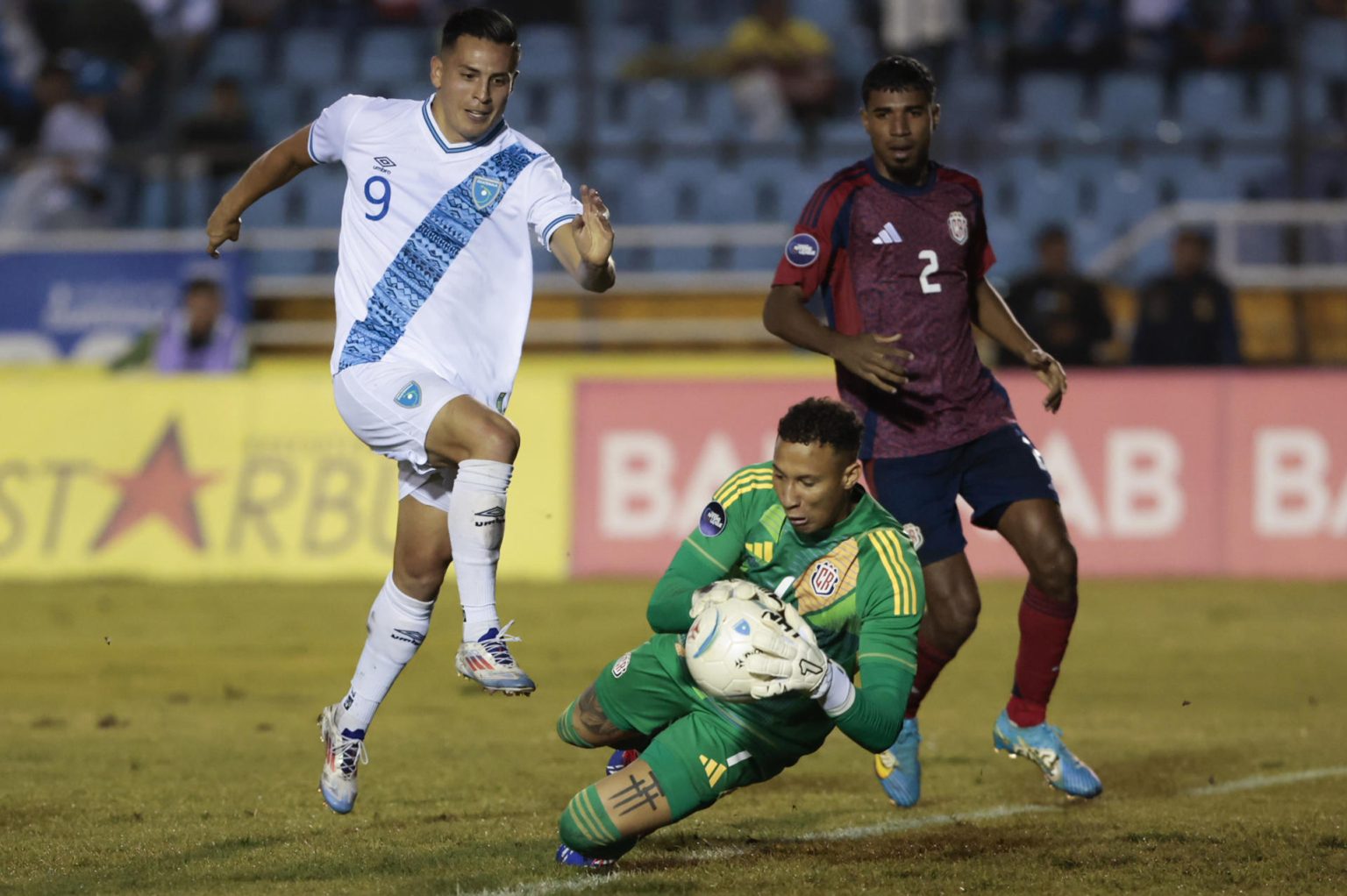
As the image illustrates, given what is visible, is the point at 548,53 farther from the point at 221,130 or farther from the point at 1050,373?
the point at 1050,373

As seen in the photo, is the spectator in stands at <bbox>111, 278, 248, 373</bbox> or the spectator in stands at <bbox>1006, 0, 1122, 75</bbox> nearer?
the spectator in stands at <bbox>111, 278, 248, 373</bbox>

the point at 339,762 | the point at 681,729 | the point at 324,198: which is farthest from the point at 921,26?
the point at 681,729

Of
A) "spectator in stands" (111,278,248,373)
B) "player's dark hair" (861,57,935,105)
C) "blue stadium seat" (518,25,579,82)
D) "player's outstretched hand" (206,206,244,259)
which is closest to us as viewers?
"player's outstretched hand" (206,206,244,259)

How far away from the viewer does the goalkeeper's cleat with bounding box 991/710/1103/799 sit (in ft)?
22.4

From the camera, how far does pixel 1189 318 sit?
13953mm

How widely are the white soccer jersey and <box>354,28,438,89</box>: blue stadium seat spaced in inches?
459

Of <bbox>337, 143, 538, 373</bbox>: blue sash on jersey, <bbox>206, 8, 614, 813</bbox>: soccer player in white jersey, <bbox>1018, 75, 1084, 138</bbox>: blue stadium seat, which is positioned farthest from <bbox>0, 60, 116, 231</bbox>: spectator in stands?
<bbox>337, 143, 538, 373</bbox>: blue sash on jersey

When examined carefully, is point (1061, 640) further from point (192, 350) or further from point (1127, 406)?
point (192, 350)

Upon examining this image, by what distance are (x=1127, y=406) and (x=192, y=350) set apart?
6909mm

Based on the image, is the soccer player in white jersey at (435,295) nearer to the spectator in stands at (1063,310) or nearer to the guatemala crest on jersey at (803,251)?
the guatemala crest on jersey at (803,251)

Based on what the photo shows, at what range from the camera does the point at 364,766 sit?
7.56 meters

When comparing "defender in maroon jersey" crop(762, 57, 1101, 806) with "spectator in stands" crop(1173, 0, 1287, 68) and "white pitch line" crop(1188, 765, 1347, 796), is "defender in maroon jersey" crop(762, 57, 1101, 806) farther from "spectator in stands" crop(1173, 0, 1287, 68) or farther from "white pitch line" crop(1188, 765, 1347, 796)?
"spectator in stands" crop(1173, 0, 1287, 68)

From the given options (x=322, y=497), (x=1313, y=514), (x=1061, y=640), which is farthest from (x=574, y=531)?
(x=1061, y=640)

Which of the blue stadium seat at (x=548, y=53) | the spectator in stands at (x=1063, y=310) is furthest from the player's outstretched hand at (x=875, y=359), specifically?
the blue stadium seat at (x=548, y=53)
